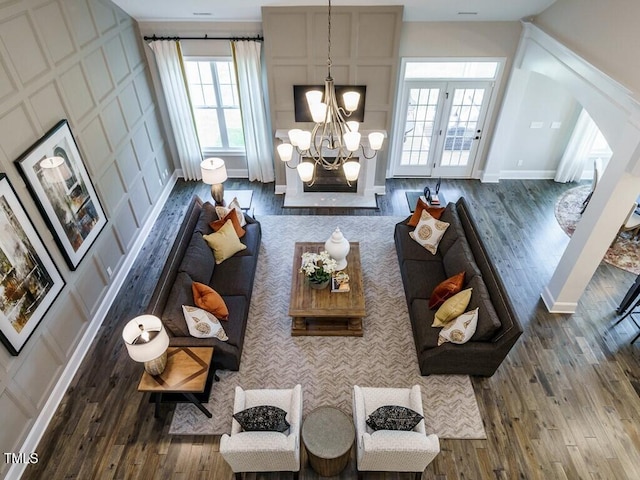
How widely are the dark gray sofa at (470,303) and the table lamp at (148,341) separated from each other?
2688 millimetres

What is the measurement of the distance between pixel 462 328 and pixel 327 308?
59.3 inches

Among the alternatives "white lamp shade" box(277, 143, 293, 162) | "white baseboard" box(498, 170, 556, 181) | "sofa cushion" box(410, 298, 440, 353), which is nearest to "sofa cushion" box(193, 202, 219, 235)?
"white lamp shade" box(277, 143, 293, 162)

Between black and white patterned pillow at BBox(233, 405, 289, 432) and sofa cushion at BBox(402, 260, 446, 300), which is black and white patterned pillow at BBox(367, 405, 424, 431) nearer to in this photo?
black and white patterned pillow at BBox(233, 405, 289, 432)

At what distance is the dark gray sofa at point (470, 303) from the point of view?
4.23 metres

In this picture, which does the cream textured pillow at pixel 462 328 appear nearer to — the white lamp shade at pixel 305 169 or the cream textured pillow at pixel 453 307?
the cream textured pillow at pixel 453 307

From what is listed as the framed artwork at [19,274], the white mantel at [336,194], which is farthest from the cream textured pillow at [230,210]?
the framed artwork at [19,274]

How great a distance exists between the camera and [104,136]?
18.0 ft

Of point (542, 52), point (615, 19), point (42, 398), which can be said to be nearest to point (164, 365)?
point (42, 398)

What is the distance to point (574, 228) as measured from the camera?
22.4ft

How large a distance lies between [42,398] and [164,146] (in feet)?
15.3

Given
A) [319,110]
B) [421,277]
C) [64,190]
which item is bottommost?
[421,277]

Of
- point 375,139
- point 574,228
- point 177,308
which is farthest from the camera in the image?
point 574,228

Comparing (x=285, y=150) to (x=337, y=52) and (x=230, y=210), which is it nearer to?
(x=230, y=210)

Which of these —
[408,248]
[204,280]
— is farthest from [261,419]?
[408,248]
